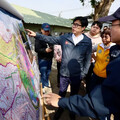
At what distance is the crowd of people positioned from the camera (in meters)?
0.76

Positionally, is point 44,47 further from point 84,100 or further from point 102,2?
point 102,2

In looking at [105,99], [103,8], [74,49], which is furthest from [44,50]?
[103,8]

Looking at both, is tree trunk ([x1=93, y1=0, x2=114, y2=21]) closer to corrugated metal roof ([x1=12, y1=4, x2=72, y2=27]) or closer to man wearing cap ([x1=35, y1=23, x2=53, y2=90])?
corrugated metal roof ([x1=12, y1=4, x2=72, y2=27])

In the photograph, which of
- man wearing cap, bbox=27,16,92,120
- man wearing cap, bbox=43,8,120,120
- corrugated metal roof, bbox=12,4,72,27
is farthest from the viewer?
corrugated metal roof, bbox=12,4,72,27

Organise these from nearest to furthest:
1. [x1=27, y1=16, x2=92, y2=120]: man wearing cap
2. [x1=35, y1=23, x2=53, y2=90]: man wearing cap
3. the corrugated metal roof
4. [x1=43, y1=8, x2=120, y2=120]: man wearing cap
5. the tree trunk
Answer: [x1=43, y1=8, x2=120, y2=120]: man wearing cap, [x1=27, y1=16, x2=92, y2=120]: man wearing cap, [x1=35, y1=23, x2=53, y2=90]: man wearing cap, the tree trunk, the corrugated metal roof

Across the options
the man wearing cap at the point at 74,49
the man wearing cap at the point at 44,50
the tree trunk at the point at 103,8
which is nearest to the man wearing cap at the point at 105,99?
the man wearing cap at the point at 74,49

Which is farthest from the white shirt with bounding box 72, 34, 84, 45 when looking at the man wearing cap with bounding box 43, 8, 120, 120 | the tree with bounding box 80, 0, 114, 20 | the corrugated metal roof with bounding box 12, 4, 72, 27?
the tree with bounding box 80, 0, 114, 20

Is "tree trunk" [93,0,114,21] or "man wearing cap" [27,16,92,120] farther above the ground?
"tree trunk" [93,0,114,21]

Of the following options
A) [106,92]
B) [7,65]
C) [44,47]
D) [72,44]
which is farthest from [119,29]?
[44,47]

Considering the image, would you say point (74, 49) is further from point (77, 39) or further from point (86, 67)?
point (86, 67)

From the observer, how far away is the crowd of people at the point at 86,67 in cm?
76

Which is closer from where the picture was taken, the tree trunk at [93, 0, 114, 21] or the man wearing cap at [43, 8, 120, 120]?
the man wearing cap at [43, 8, 120, 120]

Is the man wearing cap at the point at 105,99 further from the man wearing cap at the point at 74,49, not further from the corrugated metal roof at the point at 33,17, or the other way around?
the corrugated metal roof at the point at 33,17

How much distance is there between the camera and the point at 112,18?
0.92 metres
